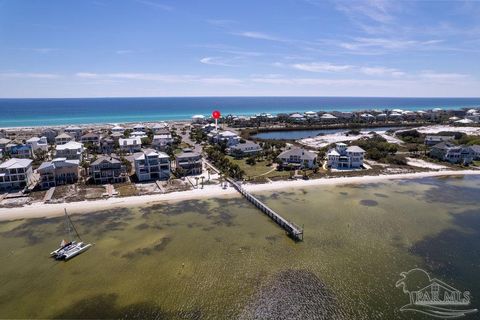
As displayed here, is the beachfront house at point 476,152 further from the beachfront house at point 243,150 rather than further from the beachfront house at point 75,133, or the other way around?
the beachfront house at point 75,133

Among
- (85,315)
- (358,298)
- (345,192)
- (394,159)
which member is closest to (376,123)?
(394,159)

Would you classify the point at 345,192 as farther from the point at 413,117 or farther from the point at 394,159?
the point at 413,117

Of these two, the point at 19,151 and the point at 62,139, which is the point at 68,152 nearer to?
the point at 19,151

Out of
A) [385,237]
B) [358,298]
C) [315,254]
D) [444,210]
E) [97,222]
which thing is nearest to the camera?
[358,298]

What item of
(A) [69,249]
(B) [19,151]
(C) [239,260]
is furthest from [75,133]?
(C) [239,260]

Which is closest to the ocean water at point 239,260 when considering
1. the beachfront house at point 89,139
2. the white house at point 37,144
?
the white house at point 37,144
